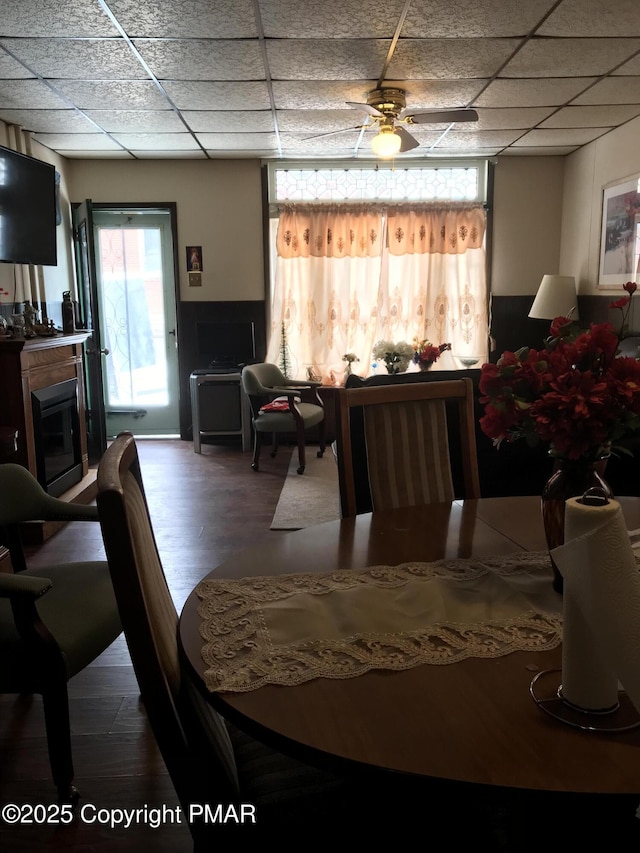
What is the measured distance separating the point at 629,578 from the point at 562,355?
454 mm

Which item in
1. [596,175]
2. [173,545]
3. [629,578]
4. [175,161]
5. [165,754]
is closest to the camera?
[629,578]

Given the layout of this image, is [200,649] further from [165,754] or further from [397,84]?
[397,84]

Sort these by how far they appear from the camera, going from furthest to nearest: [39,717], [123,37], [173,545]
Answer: [173,545], [123,37], [39,717]

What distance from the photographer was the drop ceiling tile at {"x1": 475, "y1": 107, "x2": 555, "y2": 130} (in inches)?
180

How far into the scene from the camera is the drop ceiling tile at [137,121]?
452 cm

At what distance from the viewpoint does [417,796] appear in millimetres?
1127

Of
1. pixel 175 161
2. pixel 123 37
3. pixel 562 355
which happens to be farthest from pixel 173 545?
pixel 175 161

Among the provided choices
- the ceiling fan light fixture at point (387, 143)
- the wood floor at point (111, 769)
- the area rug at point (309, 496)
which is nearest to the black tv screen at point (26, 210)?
the wood floor at point (111, 769)

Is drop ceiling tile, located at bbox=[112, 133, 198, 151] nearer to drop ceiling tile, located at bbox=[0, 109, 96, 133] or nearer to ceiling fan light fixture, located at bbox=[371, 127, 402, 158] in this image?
drop ceiling tile, located at bbox=[0, 109, 96, 133]

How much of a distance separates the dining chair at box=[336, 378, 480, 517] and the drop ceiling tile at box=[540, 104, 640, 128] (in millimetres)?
3538

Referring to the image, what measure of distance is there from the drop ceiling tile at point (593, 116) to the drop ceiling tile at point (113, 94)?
2.75m

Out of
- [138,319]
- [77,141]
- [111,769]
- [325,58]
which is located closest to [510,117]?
[325,58]

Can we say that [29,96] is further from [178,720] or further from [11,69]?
[178,720]

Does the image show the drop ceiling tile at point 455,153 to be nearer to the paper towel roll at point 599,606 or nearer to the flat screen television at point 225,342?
the flat screen television at point 225,342
